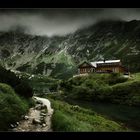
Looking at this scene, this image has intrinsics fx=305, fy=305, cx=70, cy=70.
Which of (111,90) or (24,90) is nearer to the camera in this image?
(24,90)

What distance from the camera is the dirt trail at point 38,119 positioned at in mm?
12648

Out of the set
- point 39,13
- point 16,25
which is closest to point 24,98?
point 16,25

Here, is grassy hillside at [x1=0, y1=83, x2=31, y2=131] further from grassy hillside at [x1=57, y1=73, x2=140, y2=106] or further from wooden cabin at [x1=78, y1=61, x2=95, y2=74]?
grassy hillside at [x1=57, y1=73, x2=140, y2=106]

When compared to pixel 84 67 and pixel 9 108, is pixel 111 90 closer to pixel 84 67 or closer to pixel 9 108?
pixel 84 67

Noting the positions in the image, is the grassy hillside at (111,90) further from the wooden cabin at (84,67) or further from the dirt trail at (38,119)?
the dirt trail at (38,119)

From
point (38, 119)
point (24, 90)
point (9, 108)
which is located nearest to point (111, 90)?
point (24, 90)

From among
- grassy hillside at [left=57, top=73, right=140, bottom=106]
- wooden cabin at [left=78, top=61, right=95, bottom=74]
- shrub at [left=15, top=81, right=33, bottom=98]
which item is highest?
wooden cabin at [left=78, top=61, right=95, bottom=74]

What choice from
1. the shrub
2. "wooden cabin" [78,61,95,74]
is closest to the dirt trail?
the shrub

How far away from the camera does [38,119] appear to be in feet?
46.9

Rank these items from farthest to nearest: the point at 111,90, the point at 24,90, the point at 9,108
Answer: the point at 111,90 → the point at 24,90 → the point at 9,108

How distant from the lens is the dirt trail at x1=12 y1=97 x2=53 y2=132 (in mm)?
12648

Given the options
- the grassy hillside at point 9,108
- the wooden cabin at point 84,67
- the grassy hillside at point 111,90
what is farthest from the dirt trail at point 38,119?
the grassy hillside at point 111,90
